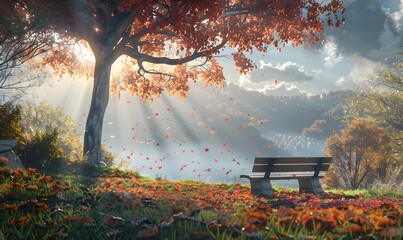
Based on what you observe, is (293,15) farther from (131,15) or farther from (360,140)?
(360,140)

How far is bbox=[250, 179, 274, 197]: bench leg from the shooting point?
35.6ft

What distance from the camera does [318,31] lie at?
1548 cm

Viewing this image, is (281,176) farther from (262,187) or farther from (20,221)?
(20,221)

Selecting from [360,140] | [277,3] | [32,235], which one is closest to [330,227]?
[32,235]

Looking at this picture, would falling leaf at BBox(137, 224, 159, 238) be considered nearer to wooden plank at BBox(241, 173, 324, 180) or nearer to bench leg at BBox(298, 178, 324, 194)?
wooden plank at BBox(241, 173, 324, 180)

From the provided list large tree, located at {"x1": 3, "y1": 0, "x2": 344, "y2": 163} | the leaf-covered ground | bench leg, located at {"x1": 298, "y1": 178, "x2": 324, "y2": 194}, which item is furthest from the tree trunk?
the leaf-covered ground

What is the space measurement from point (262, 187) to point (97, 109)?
7486 mm

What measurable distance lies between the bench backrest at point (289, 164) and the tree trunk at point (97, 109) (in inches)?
273

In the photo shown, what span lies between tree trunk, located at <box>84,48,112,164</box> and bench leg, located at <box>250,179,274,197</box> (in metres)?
6.65

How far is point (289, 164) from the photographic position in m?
11.1

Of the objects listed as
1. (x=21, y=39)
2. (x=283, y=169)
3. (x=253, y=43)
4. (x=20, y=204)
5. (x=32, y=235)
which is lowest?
(x=32, y=235)

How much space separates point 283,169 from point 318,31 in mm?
7176

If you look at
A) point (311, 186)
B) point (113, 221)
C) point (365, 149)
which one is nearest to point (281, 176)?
point (311, 186)

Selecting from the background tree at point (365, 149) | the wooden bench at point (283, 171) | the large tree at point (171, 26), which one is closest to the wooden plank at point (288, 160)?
A: the wooden bench at point (283, 171)
